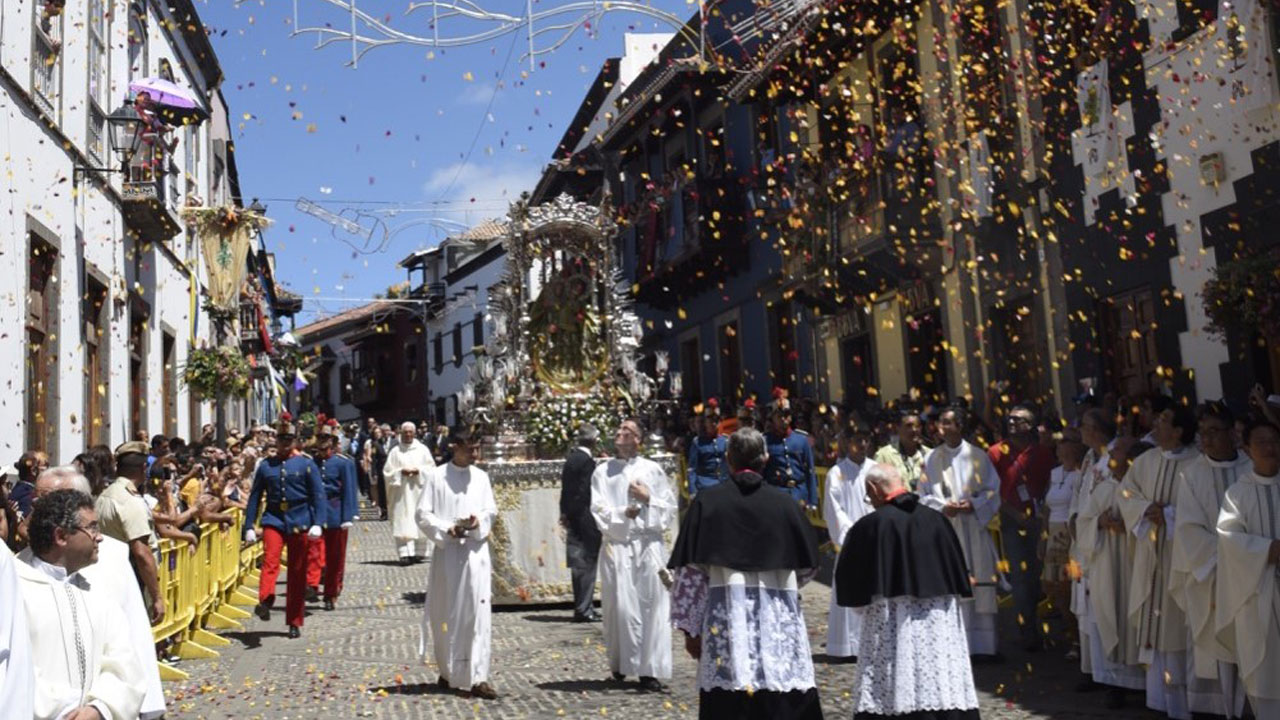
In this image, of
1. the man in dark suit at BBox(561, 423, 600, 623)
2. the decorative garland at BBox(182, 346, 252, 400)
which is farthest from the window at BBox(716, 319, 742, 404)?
the man in dark suit at BBox(561, 423, 600, 623)

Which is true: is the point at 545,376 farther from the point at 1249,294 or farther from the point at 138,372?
the point at 138,372

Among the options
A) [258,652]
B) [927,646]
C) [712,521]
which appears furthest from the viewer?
[258,652]

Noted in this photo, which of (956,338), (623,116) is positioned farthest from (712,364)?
(956,338)

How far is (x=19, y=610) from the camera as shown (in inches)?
138

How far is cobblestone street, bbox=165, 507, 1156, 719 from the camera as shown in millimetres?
7645

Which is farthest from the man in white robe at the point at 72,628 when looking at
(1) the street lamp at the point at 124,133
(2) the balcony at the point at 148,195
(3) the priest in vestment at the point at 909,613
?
(2) the balcony at the point at 148,195

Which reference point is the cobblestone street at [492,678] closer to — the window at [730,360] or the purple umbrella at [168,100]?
the purple umbrella at [168,100]

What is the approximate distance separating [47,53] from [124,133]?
2.32 m

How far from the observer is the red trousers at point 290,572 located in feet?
36.2

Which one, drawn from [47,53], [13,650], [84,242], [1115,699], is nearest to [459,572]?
[1115,699]

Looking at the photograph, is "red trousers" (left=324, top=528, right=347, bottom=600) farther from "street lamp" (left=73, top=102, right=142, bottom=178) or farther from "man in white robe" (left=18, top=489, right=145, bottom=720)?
"man in white robe" (left=18, top=489, right=145, bottom=720)

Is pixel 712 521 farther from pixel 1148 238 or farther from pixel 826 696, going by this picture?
pixel 1148 238

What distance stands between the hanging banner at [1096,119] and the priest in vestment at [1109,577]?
6.67m

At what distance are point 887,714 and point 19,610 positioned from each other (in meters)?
3.91
